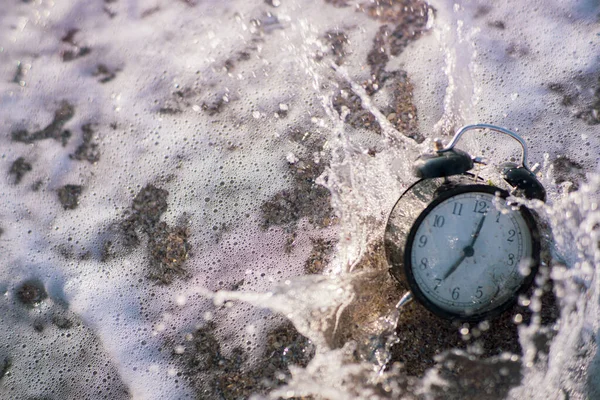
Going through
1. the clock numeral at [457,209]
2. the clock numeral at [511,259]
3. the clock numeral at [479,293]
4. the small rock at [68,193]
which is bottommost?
the small rock at [68,193]

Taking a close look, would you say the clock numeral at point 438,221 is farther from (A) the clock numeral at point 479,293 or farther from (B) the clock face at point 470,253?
(A) the clock numeral at point 479,293

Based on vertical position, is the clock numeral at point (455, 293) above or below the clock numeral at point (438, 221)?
below

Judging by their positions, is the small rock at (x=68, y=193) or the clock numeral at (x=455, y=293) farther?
the small rock at (x=68, y=193)

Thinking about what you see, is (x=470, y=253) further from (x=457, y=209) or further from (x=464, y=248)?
(x=457, y=209)

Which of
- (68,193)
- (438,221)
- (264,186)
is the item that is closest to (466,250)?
(438,221)

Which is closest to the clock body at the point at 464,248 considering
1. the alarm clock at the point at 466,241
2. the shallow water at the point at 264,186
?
the alarm clock at the point at 466,241

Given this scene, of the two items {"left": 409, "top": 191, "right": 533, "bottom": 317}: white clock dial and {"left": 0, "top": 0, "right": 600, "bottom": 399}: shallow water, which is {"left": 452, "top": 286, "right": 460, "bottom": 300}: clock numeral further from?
{"left": 0, "top": 0, "right": 600, "bottom": 399}: shallow water

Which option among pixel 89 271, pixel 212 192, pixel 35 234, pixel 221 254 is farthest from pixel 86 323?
pixel 212 192
